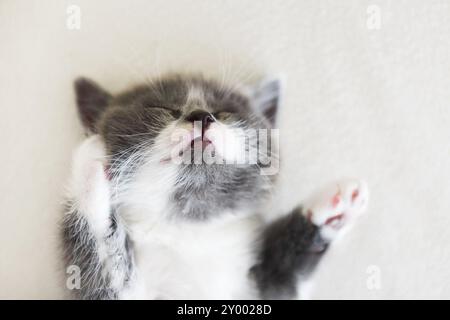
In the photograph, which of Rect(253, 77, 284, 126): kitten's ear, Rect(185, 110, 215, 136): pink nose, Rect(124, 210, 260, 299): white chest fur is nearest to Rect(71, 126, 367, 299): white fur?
Rect(124, 210, 260, 299): white chest fur

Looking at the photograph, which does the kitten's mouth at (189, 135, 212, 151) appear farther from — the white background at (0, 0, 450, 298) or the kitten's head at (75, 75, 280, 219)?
the white background at (0, 0, 450, 298)

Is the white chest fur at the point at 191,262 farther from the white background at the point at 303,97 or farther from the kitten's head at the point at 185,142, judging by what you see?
the white background at the point at 303,97

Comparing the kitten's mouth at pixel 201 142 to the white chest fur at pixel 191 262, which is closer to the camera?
the kitten's mouth at pixel 201 142

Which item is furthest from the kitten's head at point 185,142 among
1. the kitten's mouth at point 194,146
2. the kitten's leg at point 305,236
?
the kitten's leg at point 305,236

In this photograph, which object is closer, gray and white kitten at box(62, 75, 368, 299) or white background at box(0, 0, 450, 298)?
gray and white kitten at box(62, 75, 368, 299)
